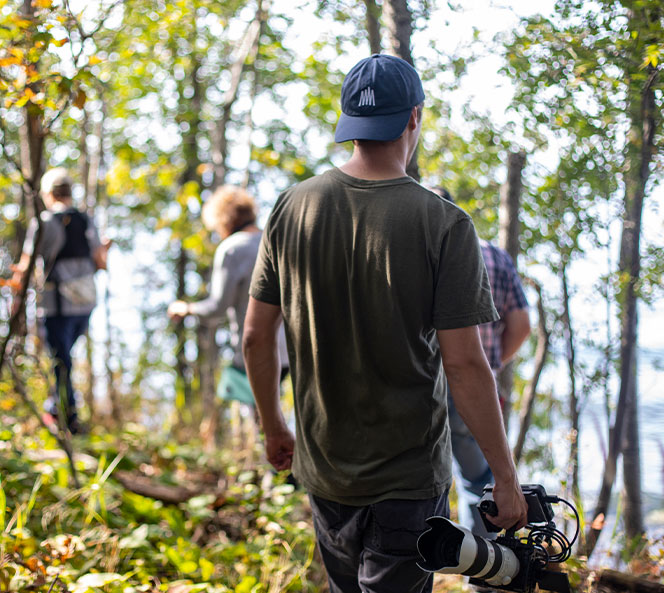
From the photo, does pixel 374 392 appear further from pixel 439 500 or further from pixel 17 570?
pixel 17 570

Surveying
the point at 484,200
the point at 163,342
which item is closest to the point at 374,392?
the point at 484,200

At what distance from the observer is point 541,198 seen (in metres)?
3.81

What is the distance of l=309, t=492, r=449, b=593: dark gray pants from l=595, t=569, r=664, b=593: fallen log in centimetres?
111

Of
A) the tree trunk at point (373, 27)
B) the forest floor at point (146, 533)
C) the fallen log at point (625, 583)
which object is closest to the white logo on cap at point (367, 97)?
the tree trunk at point (373, 27)

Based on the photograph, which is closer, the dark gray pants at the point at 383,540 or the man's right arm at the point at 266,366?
the dark gray pants at the point at 383,540

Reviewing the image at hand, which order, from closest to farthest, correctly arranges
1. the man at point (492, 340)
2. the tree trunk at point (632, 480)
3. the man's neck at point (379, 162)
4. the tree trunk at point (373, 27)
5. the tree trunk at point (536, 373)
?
the man's neck at point (379, 162)
the man at point (492, 340)
the tree trunk at point (373, 27)
the tree trunk at point (632, 480)
the tree trunk at point (536, 373)

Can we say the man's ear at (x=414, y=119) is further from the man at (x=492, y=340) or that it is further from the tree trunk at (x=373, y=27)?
the tree trunk at (x=373, y=27)

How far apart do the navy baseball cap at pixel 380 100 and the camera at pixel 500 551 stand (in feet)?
3.15

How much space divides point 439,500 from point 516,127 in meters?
2.25

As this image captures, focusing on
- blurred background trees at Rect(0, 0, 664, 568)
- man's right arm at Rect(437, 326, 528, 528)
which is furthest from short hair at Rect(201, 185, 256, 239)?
man's right arm at Rect(437, 326, 528, 528)

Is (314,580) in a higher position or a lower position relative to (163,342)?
lower

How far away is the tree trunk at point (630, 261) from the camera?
265cm

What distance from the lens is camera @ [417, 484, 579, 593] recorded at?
162 centimetres

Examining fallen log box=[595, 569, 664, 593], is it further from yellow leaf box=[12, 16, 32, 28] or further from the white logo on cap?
yellow leaf box=[12, 16, 32, 28]
